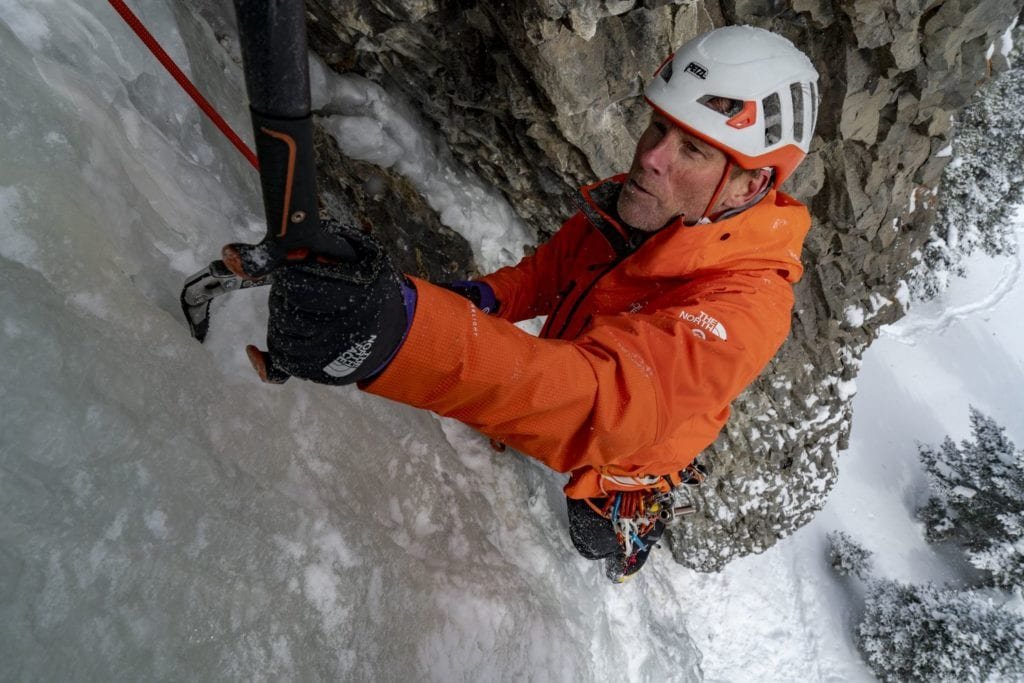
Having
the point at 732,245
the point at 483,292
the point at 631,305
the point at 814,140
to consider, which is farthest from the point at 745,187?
the point at 814,140

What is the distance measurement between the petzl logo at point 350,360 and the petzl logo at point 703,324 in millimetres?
843

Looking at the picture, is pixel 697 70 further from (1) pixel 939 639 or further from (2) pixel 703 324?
(1) pixel 939 639

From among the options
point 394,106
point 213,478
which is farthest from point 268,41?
point 394,106

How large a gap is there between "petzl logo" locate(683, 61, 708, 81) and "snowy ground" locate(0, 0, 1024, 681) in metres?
1.78

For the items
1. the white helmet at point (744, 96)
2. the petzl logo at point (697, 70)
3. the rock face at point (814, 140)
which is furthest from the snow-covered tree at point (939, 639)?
the petzl logo at point (697, 70)

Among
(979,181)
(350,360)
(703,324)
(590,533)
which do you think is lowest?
(979,181)

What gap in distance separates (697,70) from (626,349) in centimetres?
134

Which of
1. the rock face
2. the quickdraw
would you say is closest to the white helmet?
the rock face

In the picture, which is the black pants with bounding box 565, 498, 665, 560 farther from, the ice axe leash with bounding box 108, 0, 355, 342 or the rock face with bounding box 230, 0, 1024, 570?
the ice axe leash with bounding box 108, 0, 355, 342

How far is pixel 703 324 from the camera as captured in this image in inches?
60.6

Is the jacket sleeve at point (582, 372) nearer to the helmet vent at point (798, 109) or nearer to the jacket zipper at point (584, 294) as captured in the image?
the jacket zipper at point (584, 294)

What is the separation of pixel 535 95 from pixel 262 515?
247 centimetres

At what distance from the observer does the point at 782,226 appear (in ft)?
6.08

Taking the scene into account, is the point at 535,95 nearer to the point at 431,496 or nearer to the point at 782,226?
the point at 782,226
